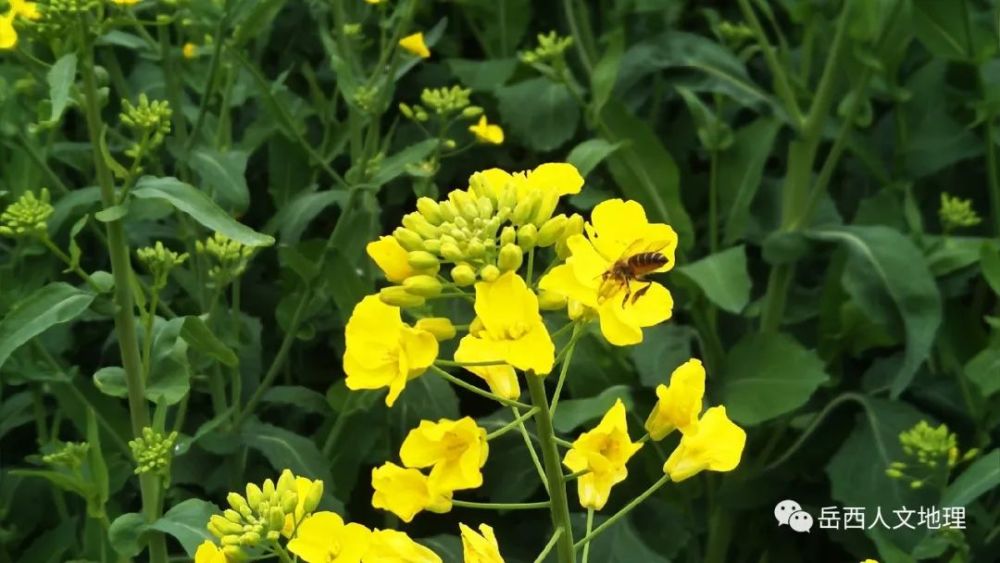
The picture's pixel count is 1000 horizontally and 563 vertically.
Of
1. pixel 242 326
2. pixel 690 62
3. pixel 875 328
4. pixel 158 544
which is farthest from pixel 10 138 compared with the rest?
pixel 875 328

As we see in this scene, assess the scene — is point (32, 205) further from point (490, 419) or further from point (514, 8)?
point (514, 8)

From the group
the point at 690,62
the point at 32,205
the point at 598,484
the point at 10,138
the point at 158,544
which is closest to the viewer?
the point at 598,484

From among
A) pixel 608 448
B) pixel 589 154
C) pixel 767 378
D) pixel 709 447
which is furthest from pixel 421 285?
pixel 767 378

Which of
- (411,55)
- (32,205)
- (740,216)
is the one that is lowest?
(740,216)

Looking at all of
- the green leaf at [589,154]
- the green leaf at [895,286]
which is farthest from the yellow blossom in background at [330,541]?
the green leaf at [895,286]

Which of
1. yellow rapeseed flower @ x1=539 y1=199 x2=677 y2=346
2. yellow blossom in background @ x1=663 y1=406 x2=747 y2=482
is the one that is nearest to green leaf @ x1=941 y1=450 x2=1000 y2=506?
yellow blossom in background @ x1=663 y1=406 x2=747 y2=482

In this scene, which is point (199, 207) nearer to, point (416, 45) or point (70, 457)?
point (70, 457)
